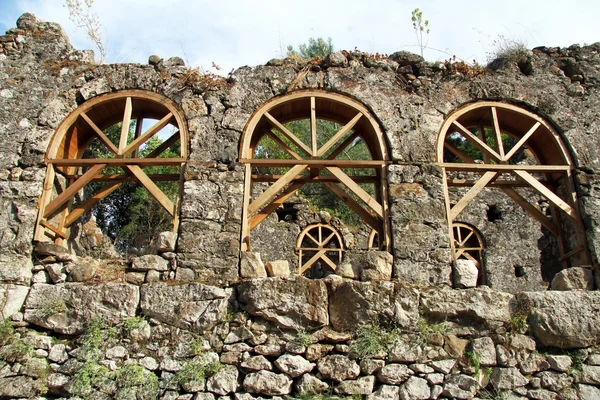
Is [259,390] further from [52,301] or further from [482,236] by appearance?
[482,236]

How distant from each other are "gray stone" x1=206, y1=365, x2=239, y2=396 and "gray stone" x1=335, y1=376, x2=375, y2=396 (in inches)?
41.4

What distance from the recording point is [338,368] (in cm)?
471

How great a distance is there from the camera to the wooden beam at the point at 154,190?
5875mm

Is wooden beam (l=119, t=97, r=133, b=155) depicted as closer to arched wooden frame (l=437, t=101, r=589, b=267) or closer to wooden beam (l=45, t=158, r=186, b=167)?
wooden beam (l=45, t=158, r=186, b=167)

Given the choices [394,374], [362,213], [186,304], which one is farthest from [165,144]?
[394,374]

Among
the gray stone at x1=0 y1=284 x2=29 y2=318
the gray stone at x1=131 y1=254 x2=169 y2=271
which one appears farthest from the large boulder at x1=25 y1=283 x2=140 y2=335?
the gray stone at x1=131 y1=254 x2=169 y2=271

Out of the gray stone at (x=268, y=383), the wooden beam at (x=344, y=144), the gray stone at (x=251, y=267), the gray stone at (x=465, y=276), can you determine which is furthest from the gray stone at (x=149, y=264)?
the gray stone at (x=465, y=276)

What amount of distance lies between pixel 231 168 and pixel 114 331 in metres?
2.38

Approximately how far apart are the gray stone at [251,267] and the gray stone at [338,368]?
1258 mm

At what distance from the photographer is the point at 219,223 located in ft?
18.7

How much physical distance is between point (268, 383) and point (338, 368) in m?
0.73

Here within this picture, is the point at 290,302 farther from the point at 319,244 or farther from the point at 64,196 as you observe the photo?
the point at 319,244

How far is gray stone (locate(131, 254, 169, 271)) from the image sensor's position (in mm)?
5457

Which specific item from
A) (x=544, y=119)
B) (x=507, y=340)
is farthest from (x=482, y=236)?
(x=507, y=340)
